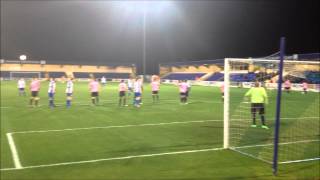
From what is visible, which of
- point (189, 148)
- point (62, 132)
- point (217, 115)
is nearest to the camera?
point (189, 148)

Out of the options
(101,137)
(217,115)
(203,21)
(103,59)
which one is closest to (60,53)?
(103,59)

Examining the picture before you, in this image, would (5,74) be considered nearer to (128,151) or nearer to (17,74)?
(17,74)

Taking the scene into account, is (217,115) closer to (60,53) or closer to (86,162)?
(86,162)

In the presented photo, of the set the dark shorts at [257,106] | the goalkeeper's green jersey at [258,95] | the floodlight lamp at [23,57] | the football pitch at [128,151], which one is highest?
the floodlight lamp at [23,57]

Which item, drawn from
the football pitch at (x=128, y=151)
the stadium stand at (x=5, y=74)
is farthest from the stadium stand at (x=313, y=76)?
the stadium stand at (x=5, y=74)

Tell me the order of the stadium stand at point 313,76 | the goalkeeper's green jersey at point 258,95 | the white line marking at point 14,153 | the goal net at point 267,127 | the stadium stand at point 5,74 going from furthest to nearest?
the stadium stand at point 5,74, the goalkeeper's green jersey at point 258,95, the stadium stand at point 313,76, the goal net at point 267,127, the white line marking at point 14,153

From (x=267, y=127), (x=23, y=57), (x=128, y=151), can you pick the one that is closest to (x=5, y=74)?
(x=23, y=57)

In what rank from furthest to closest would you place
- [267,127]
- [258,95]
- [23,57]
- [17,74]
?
[17,74] → [23,57] → [267,127] → [258,95]

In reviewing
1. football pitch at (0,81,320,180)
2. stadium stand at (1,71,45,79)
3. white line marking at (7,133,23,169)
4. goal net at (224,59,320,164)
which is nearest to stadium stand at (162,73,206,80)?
stadium stand at (1,71,45,79)

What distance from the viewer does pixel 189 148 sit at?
11250mm

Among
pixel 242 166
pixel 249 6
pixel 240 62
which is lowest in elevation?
pixel 242 166

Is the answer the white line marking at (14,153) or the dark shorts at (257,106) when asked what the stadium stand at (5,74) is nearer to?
the white line marking at (14,153)

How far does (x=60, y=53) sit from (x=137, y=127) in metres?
65.3

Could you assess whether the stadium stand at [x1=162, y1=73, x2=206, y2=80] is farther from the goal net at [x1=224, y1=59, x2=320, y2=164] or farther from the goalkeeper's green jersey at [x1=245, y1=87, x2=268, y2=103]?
the goalkeeper's green jersey at [x1=245, y1=87, x2=268, y2=103]
